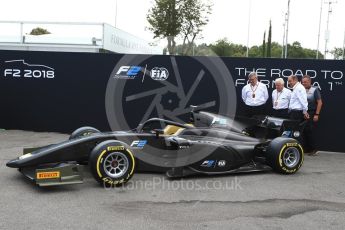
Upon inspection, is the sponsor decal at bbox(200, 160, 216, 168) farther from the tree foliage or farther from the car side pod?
the tree foliage

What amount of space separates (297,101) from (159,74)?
3.26 meters

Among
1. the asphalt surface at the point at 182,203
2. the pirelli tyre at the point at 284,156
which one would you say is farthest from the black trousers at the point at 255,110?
the asphalt surface at the point at 182,203

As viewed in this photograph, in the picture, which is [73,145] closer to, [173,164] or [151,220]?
[173,164]

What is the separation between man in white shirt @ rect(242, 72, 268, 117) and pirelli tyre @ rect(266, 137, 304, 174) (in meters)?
2.14

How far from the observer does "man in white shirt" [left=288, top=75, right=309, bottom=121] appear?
8422mm

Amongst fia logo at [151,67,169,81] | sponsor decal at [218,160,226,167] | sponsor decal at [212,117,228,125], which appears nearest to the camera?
sponsor decal at [218,160,226,167]

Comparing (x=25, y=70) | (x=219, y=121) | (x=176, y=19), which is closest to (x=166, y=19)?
(x=176, y=19)

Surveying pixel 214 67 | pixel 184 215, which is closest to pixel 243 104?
pixel 214 67

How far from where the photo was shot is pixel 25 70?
35.9 feet

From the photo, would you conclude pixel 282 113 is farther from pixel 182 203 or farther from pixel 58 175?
pixel 58 175

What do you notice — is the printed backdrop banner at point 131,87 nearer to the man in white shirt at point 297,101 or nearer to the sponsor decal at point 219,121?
the man in white shirt at point 297,101

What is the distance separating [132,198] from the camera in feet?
17.8

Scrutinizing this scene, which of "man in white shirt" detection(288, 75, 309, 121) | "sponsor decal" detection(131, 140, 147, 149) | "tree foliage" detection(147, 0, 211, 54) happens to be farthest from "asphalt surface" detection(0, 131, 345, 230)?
"tree foliage" detection(147, 0, 211, 54)

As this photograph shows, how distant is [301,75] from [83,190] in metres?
5.73
